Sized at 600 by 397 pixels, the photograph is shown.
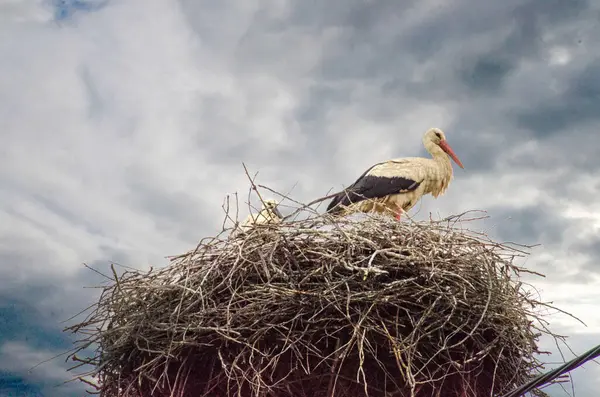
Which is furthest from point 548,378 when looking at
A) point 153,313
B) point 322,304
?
point 153,313

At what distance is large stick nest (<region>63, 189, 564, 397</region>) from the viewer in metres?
2.81

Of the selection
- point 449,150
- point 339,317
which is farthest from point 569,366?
point 449,150

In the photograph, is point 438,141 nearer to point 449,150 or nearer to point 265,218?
point 449,150

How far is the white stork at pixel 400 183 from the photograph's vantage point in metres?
5.84

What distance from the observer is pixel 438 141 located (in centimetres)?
681

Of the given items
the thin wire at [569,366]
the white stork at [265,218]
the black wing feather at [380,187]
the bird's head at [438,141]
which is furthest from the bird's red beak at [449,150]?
the thin wire at [569,366]

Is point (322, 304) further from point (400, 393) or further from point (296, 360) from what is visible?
point (400, 393)

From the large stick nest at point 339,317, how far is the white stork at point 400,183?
100 inches

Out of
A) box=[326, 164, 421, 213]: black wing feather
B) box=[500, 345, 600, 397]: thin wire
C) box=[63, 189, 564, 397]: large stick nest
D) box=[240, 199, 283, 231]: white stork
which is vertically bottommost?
box=[500, 345, 600, 397]: thin wire

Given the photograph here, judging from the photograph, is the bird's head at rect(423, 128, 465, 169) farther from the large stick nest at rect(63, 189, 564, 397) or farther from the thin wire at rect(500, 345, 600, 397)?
the thin wire at rect(500, 345, 600, 397)

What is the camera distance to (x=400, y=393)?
2887 millimetres

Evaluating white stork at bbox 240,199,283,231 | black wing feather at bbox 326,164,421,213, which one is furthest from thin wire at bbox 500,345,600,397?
black wing feather at bbox 326,164,421,213

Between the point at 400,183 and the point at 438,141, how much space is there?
3.70 ft

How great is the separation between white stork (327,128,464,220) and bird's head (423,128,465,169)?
0.16 meters
